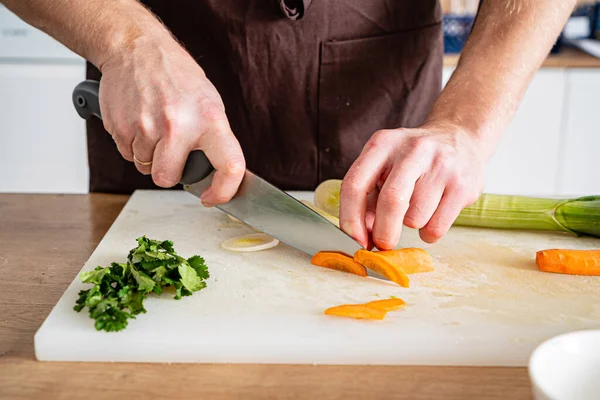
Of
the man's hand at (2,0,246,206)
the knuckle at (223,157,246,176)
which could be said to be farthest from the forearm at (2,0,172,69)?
the knuckle at (223,157,246,176)

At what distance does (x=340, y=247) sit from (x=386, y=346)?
0.30 metres

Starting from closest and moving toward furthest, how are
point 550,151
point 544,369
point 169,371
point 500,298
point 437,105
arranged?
point 544,369 < point 169,371 < point 500,298 < point 437,105 < point 550,151

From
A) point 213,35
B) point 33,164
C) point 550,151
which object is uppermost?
point 213,35

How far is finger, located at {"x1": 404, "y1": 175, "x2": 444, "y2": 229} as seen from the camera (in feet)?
4.09

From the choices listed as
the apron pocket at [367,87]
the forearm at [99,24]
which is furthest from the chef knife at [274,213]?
the apron pocket at [367,87]

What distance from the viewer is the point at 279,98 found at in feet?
5.69

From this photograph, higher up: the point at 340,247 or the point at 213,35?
the point at 213,35

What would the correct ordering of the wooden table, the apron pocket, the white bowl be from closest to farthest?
the white bowl → the wooden table → the apron pocket

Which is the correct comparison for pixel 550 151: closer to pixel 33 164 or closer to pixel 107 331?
pixel 33 164

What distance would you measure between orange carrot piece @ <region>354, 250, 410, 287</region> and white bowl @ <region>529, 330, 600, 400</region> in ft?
1.32

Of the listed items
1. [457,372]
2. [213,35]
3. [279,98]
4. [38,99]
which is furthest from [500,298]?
[38,99]

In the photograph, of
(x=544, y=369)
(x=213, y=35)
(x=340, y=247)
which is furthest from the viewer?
(x=213, y=35)

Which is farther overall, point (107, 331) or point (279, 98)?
point (279, 98)

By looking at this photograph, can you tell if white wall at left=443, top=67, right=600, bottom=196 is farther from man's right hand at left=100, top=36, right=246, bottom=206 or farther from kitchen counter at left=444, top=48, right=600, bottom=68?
man's right hand at left=100, top=36, right=246, bottom=206
